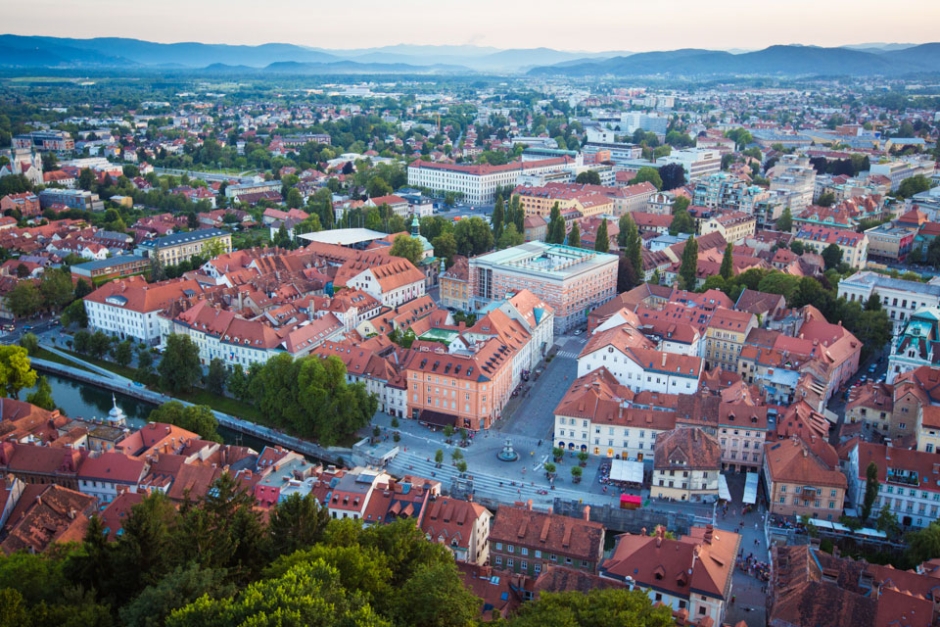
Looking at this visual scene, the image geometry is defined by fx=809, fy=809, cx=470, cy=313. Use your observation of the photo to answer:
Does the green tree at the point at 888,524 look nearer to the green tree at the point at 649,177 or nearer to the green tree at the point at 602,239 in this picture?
the green tree at the point at 602,239

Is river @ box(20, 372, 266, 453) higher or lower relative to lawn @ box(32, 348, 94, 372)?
lower

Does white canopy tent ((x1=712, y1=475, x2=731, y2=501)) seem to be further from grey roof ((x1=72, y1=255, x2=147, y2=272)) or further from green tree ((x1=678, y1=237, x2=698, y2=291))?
grey roof ((x1=72, y1=255, x2=147, y2=272))

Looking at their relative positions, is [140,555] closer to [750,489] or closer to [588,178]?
[750,489]

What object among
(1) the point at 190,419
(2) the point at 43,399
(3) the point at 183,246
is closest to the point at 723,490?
(1) the point at 190,419

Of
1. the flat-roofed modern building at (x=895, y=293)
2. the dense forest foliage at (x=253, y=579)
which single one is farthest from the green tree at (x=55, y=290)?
the flat-roofed modern building at (x=895, y=293)

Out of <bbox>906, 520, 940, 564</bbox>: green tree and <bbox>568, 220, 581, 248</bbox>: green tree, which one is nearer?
<bbox>906, 520, 940, 564</bbox>: green tree

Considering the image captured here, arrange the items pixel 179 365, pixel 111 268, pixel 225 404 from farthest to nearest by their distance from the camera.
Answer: pixel 111 268
pixel 179 365
pixel 225 404

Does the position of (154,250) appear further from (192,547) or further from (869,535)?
(869,535)

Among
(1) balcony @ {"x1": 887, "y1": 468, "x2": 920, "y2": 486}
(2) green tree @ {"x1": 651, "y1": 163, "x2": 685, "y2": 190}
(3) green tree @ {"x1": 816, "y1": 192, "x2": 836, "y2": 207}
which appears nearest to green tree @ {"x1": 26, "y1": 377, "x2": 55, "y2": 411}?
(1) balcony @ {"x1": 887, "y1": 468, "x2": 920, "y2": 486}
